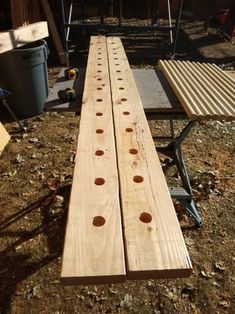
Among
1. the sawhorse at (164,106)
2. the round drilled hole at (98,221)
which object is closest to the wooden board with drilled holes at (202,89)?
the sawhorse at (164,106)

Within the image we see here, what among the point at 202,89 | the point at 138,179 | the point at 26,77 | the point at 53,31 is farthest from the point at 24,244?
the point at 53,31

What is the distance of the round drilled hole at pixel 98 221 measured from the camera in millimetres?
1346

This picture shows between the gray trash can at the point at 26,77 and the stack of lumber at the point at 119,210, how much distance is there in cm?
315

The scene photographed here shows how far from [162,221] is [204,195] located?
9.15 ft

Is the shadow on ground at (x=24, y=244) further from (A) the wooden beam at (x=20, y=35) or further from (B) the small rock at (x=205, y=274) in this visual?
(A) the wooden beam at (x=20, y=35)

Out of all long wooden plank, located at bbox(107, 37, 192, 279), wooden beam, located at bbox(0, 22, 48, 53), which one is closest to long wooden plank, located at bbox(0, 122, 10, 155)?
wooden beam, located at bbox(0, 22, 48, 53)

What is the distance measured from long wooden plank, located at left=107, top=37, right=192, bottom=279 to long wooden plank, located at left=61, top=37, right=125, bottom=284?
1.8 inches

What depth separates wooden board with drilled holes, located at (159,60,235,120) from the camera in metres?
2.33

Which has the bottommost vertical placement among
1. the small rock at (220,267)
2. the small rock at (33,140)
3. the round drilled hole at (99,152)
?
the small rock at (220,267)

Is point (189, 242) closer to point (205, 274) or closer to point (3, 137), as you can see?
point (205, 274)

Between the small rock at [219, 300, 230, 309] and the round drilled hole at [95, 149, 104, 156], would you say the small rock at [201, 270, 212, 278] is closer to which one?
the small rock at [219, 300, 230, 309]

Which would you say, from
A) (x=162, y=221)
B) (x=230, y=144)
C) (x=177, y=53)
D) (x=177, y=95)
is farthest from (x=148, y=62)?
(x=162, y=221)

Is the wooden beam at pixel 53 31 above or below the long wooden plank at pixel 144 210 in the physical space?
below

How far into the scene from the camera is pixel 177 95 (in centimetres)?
268
